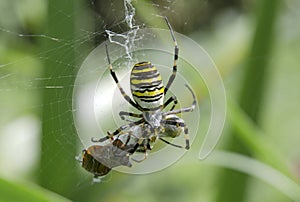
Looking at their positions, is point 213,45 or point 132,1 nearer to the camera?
point 132,1

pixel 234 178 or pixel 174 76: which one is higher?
pixel 174 76

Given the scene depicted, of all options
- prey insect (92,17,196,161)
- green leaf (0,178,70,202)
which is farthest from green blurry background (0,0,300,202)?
prey insect (92,17,196,161)

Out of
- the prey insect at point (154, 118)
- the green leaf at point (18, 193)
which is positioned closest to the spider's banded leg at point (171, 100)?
the prey insect at point (154, 118)

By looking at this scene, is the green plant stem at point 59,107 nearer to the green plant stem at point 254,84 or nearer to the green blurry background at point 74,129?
the green blurry background at point 74,129

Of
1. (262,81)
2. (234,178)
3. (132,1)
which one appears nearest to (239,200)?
(234,178)

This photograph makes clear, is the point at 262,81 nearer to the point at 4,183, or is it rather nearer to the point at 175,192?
the point at 175,192

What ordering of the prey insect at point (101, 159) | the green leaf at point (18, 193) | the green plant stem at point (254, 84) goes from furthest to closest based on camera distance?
the green plant stem at point (254, 84) → the prey insect at point (101, 159) → the green leaf at point (18, 193)
